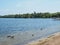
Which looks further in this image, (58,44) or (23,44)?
(23,44)

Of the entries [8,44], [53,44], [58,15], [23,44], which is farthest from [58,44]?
[58,15]

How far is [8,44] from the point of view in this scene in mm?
24609

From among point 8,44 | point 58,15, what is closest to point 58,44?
point 8,44

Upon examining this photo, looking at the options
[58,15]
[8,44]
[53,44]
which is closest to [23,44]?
[8,44]

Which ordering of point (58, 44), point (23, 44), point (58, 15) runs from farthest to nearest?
1. point (58, 15)
2. point (23, 44)
3. point (58, 44)

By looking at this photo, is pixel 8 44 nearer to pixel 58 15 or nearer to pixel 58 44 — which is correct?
pixel 58 44

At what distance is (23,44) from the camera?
23.7 metres

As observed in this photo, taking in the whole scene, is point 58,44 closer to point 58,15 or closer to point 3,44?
point 3,44

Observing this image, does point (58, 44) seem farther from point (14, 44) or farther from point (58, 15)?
point (58, 15)

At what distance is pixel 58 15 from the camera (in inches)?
7072

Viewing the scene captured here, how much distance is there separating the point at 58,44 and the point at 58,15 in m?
163

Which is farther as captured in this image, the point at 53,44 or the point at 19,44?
the point at 19,44

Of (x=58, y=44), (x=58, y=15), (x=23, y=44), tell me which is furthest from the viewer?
(x=58, y=15)

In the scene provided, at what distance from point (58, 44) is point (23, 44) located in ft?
20.5
